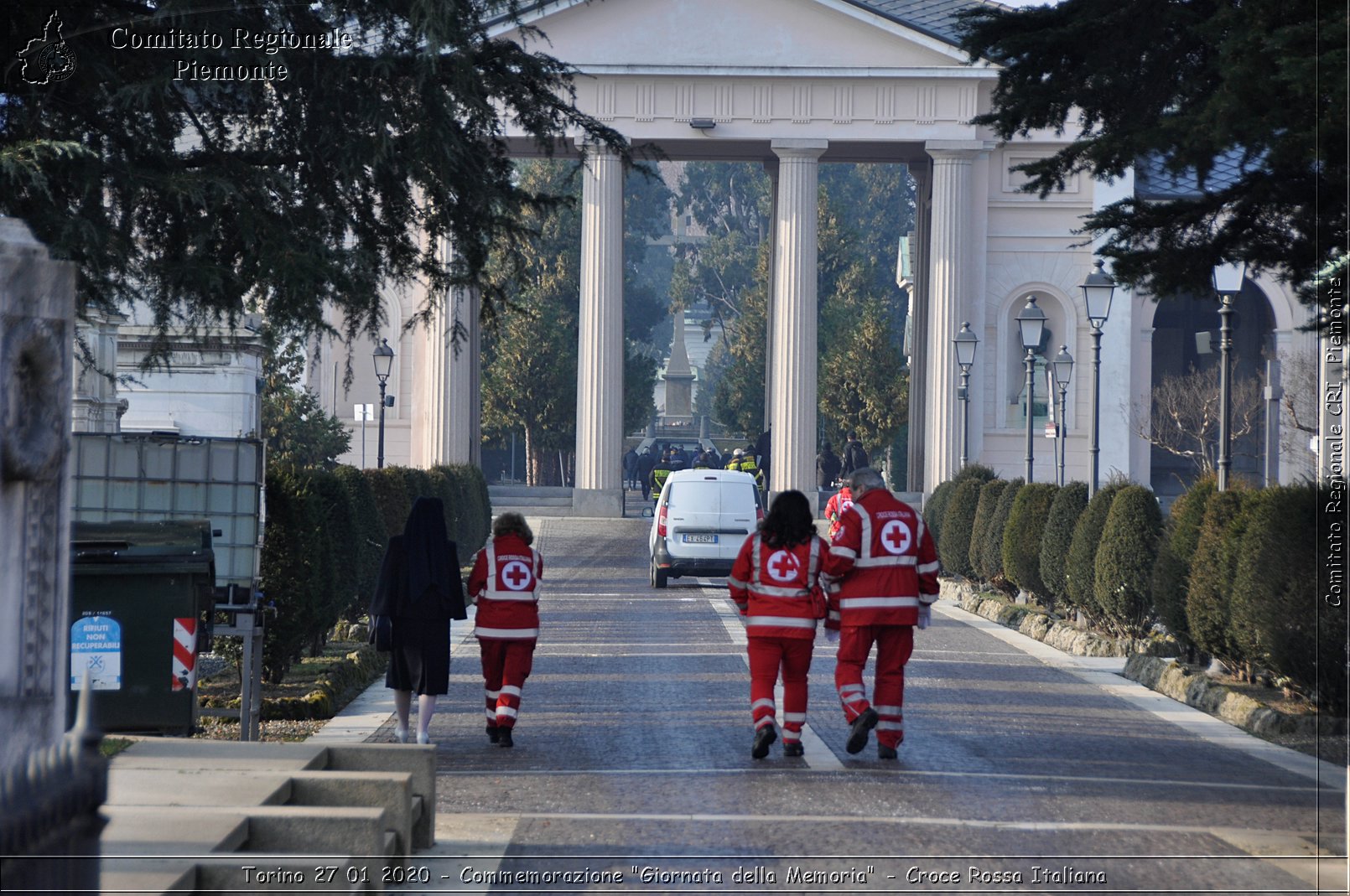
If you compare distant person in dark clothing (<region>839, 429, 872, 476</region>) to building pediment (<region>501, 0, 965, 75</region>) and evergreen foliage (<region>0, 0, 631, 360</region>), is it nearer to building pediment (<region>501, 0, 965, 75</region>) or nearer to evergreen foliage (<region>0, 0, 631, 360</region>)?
building pediment (<region>501, 0, 965, 75</region>)

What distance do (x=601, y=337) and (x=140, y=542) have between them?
46.2m

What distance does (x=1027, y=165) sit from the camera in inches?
575

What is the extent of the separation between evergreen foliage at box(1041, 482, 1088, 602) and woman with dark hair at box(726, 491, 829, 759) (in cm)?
1129

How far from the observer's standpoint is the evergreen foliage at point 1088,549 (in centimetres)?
2027

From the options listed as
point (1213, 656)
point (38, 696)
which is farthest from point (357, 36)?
point (38, 696)

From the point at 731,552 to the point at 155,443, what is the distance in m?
12.9

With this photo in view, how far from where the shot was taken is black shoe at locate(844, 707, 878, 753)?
11414 mm

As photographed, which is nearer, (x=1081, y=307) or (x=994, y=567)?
(x=994, y=567)

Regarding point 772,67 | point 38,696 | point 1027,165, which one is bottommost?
point 38,696

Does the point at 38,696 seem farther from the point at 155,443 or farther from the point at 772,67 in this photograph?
the point at 772,67

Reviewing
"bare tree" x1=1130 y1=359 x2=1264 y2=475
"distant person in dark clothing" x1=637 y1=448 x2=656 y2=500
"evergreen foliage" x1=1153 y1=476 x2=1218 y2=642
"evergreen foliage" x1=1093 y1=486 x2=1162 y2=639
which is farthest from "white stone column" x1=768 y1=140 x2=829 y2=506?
"evergreen foliage" x1=1153 y1=476 x2=1218 y2=642

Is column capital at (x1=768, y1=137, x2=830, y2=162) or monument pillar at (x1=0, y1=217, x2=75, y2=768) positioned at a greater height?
column capital at (x1=768, y1=137, x2=830, y2=162)

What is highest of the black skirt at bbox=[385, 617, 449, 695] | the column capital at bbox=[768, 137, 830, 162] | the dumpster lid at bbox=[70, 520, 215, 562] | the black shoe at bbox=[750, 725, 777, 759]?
the column capital at bbox=[768, 137, 830, 162]

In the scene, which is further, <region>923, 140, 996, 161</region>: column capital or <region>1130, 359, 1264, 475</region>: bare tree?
<region>1130, 359, 1264, 475</region>: bare tree
